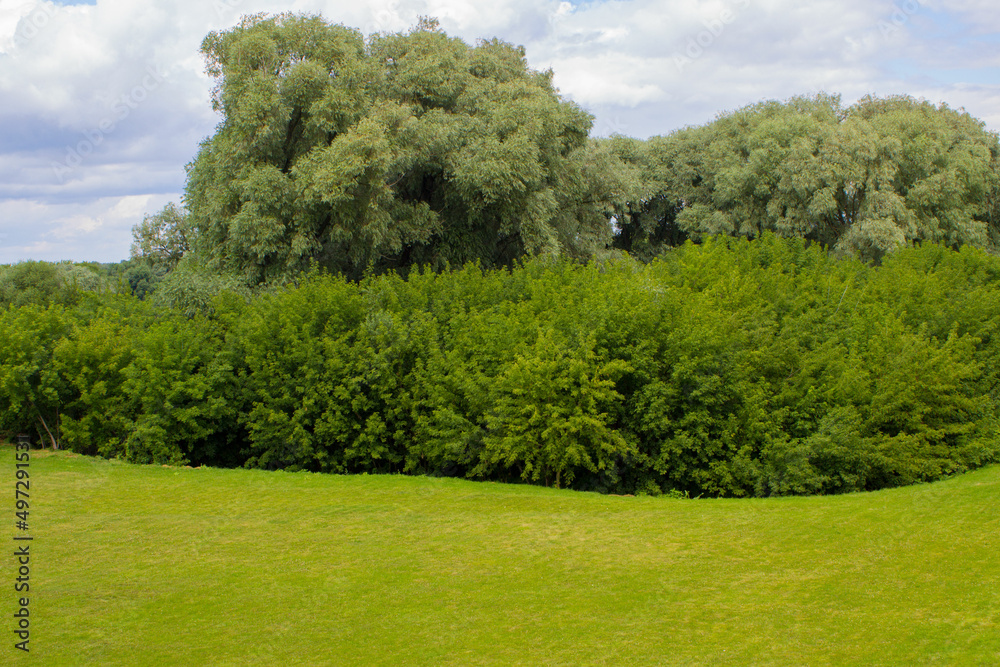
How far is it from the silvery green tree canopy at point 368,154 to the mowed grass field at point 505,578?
46.8ft

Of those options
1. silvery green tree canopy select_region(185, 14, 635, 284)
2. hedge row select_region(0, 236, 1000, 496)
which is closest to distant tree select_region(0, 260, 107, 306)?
silvery green tree canopy select_region(185, 14, 635, 284)

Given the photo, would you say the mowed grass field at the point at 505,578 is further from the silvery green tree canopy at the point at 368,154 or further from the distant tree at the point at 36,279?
the distant tree at the point at 36,279

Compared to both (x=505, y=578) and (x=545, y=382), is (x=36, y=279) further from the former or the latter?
(x=505, y=578)

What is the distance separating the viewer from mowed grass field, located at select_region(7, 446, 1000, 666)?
273 inches

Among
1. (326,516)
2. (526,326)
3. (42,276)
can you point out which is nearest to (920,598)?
(326,516)

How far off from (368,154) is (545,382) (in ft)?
42.8

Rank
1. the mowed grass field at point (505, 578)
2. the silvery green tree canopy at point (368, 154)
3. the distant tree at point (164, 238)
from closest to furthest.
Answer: the mowed grass field at point (505, 578) < the silvery green tree canopy at point (368, 154) < the distant tree at point (164, 238)

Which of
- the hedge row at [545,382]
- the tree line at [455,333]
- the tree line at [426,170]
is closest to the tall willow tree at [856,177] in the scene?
the tree line at [426,170]

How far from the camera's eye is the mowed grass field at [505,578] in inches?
273

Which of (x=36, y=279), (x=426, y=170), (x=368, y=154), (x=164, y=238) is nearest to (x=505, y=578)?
(x=368, y=154)

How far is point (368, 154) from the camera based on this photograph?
82.0 ft

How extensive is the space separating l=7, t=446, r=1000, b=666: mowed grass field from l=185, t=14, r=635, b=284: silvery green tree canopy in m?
14.3

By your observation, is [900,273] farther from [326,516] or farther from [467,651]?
[467,651]

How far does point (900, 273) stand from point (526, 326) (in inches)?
480
